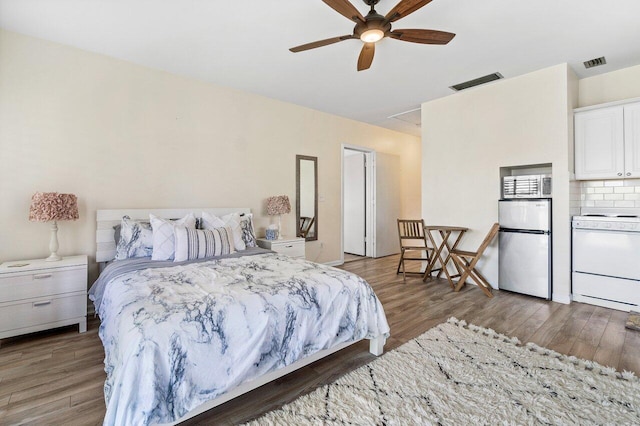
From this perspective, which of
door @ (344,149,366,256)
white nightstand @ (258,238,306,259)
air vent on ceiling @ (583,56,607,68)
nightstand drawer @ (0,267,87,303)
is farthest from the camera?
door @ (344,149,366,256)

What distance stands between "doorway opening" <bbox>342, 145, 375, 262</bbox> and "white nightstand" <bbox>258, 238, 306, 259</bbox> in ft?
5.82

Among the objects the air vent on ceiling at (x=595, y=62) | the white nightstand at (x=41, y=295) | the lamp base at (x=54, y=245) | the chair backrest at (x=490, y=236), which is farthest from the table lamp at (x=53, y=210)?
the air vent on ceiling at (x=595, y=62)

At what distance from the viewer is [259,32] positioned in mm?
2709

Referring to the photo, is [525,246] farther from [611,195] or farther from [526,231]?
[611,195]

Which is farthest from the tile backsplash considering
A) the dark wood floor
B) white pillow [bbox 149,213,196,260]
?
white pillow [bbox 149,213,196,260]

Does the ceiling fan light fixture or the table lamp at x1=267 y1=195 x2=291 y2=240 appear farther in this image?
the table lamp at x1=267 y1=195 x2=291 y2=240

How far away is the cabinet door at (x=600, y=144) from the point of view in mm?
3285

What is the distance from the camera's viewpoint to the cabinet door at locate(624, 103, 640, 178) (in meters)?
3.17

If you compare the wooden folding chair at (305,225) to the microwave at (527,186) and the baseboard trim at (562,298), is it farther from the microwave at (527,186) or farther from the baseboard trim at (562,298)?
the baseboard trim at (562,298)

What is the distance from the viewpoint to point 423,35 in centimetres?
231

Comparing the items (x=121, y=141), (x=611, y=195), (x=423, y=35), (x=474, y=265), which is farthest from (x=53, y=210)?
(x=611, y=195)

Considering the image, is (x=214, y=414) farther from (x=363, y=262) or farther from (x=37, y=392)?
(x=363, y=262)

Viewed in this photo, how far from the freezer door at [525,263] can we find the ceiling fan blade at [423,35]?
8.32 feet

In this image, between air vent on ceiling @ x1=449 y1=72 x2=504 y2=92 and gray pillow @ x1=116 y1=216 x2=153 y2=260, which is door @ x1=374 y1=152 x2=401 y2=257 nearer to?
air vent on ceiling @ x1=449 y1=72 x2=504 y2=92
